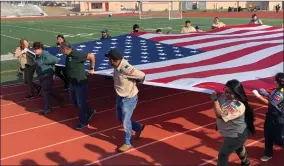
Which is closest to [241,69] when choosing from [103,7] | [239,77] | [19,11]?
[239,77]

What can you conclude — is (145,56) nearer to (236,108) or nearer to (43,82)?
(43,82)

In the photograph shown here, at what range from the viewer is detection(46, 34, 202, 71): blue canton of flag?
6.75m

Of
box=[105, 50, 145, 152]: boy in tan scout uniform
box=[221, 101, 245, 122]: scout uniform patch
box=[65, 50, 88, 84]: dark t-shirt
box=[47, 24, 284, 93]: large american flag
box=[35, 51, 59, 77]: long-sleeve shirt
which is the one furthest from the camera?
box=[35, 51, 59, 77]: long-sleeve shirt

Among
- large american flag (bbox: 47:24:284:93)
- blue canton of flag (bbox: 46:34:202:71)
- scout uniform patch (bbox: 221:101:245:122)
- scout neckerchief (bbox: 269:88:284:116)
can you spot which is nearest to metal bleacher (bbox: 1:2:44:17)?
blue canton of flag (bbox: 46:34:202:71)

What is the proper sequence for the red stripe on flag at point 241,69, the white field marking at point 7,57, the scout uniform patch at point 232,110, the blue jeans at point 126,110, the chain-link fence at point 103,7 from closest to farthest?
the scout uniform patch at point 232,110, the blue jeans at point 126,110, the red stripe on flag at point 241,69, the white field marking at point 7,57, the chain-link fence at point 103,7

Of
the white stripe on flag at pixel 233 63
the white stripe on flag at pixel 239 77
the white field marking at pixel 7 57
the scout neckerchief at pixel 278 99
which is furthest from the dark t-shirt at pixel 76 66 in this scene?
the white field marking at pixel 7 57

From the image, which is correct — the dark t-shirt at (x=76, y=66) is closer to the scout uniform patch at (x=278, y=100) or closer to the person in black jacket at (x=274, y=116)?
the person in black jacket at (x=274, y=116)

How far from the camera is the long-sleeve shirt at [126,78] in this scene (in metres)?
4.57

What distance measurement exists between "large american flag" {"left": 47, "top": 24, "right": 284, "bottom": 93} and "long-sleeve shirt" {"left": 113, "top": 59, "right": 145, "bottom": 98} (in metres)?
0.46

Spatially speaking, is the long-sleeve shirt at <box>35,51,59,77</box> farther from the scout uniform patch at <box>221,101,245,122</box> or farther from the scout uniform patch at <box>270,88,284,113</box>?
the scout uniform patch at <box>270,88,284,113</box>

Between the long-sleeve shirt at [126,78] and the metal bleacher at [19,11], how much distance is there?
5243 cm

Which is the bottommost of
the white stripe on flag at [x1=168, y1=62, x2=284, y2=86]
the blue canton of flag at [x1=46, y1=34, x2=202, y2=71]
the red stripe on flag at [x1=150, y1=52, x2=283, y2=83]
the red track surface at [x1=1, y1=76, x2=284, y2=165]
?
the red track surface at [x1=1, y1=76, x2=284, y2=165]

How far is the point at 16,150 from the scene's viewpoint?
4906 millimetres

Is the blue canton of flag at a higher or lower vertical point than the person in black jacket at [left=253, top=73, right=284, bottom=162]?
higher
